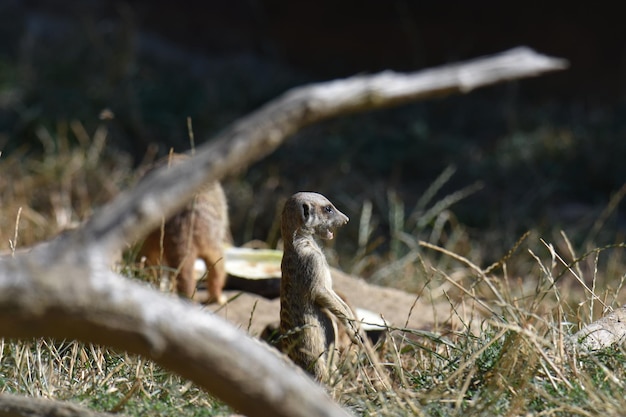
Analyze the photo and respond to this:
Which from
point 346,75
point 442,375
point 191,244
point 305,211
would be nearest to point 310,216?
point 305,211

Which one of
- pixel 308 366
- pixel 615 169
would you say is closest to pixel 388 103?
pixel 308 366

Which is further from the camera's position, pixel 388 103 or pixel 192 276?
Result: pixel 192 276

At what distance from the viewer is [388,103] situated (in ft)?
5.39

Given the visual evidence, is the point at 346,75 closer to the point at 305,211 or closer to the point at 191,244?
the point at 191,244

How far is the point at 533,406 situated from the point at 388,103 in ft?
3.20

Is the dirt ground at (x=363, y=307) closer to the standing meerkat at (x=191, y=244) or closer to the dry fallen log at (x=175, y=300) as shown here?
the standing meerkat at (x=191, y=244)

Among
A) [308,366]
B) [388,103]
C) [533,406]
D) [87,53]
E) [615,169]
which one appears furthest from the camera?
[87,53]

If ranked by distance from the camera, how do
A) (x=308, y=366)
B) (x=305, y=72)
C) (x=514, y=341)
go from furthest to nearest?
1. (x=305, y=72)
2. (x=308, y=366)
3. (x=514, y=341)

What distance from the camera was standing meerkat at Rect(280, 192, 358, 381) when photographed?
275 cm

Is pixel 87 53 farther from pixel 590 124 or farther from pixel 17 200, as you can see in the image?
pixel 590 124

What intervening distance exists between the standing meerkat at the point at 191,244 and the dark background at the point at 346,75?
1857mm

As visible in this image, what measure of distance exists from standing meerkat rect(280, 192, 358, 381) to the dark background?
3152 millimetres

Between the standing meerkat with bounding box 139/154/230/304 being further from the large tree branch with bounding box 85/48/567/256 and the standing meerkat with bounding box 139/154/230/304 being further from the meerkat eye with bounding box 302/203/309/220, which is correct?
the large tree branch with bounding box 85/48/567/256

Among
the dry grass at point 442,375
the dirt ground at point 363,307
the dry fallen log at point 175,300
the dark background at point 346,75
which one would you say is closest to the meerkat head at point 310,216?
the dry grass at point 442,375
